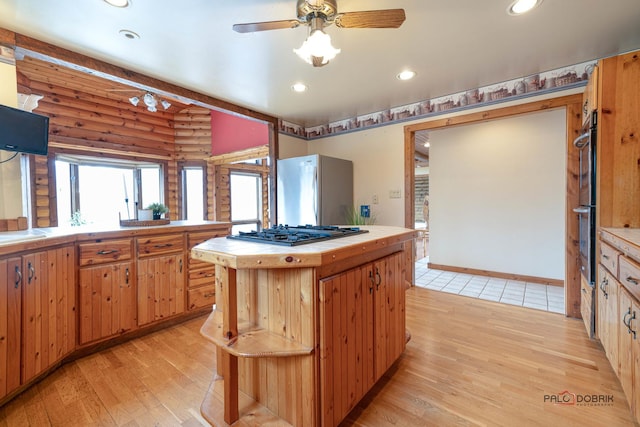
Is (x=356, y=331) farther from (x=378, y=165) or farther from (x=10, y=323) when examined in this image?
(x=378, y=165)

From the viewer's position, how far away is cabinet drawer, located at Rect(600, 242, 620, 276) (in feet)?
5.23

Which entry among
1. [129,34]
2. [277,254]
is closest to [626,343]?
[277,254]

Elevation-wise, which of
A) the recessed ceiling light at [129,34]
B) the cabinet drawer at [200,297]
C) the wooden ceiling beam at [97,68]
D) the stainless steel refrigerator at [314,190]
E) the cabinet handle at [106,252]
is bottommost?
the cabinet drawer at [200,297]

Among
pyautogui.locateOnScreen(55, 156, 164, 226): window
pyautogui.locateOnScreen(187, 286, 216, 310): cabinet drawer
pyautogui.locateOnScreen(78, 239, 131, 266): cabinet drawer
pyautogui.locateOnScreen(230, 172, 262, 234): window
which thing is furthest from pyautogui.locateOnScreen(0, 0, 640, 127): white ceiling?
pyautogui.locateOnScreen(230, 172, 262, 234): window

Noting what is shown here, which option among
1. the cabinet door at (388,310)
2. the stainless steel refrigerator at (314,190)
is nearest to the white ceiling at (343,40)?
the stainless steel refrigerator at (314,190)

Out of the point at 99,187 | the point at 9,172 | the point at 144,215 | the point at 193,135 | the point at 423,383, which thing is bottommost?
the point at 423,383

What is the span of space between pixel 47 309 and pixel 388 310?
2.13 metres

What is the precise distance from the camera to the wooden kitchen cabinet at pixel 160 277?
2.32 meters

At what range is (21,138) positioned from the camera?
1.91m

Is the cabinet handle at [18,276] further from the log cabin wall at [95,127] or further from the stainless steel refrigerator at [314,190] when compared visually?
the log cabin wall at [95,127]

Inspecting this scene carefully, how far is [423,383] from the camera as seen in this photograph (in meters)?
1.73

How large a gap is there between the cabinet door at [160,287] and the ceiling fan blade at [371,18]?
90.1 inches

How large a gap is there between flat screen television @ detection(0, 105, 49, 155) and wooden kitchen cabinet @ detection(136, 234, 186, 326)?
37.5 inches

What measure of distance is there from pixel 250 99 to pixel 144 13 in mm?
1565
